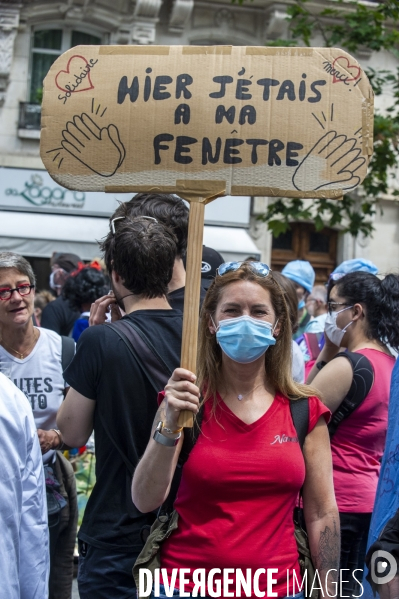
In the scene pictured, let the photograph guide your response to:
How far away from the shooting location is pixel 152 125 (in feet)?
8.68

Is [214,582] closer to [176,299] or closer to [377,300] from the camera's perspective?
[176,299]

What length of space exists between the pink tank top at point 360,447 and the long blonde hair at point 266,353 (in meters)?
0.87

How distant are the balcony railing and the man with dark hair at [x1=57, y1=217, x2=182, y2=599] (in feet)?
41.3

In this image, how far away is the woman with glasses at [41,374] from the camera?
12.1 feet

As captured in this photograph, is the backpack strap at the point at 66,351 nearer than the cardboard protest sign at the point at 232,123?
No

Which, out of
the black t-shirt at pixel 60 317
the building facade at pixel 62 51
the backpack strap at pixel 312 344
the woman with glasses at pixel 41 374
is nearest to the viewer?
the woman with glasses at pixel 41 374

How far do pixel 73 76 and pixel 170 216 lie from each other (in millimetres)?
671

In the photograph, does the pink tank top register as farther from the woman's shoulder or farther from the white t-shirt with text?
the white t-shirt with text

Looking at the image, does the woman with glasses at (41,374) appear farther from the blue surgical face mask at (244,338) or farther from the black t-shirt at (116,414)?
the blue surgical face mask at (244,338)

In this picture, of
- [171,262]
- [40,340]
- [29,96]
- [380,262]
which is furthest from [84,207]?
[171,262]

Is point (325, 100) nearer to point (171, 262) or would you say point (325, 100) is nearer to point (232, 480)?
point (171, 262)

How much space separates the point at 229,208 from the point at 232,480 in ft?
43.0

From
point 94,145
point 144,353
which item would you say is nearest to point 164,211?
point 94,145

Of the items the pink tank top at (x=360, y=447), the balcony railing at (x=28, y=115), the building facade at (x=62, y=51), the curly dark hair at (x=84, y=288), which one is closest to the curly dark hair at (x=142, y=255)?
the pink tank top at (x=360, y=447)
